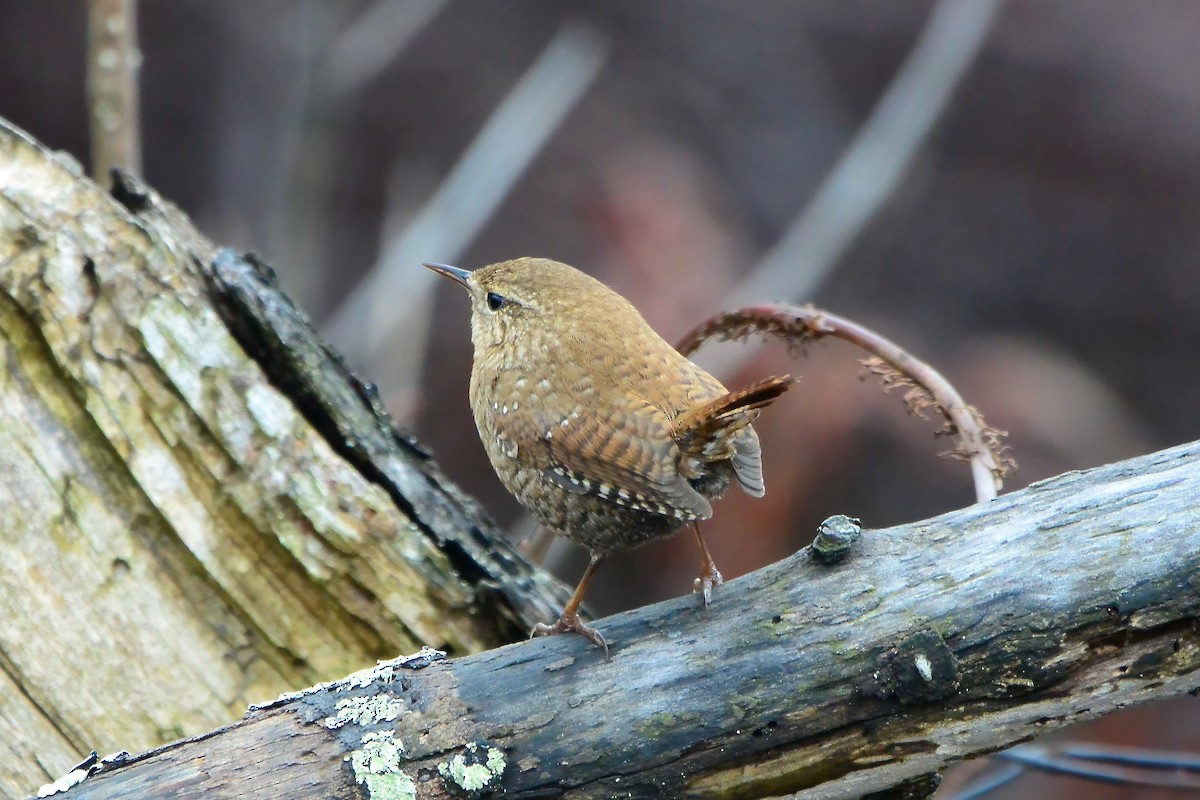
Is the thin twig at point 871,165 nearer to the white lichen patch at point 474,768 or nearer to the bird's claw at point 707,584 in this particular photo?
the bird's claw at point 707,584

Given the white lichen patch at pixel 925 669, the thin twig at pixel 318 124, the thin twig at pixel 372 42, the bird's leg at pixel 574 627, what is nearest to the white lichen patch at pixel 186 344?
the bird's leg at pixel 574 627

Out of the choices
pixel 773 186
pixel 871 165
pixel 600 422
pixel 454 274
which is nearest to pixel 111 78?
pixel 454 274

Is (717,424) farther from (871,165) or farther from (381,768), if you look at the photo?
(871,165)

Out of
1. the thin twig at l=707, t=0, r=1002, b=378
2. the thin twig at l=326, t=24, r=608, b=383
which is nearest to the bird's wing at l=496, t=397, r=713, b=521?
the thin twig at l=326, t=24, r=608, b=383

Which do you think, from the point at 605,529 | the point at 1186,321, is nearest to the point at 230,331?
the point at 605,529

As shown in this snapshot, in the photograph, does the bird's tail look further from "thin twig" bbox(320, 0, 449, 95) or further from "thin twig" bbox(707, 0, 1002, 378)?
"thin twig" bbox(320, 0, 449, 95)

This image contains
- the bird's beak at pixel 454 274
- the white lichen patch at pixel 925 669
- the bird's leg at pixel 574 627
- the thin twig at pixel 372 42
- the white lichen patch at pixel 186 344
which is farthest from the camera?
the thin twig at pixel 372 42

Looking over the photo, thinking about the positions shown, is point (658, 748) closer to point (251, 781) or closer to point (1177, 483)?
point (251, 781)
